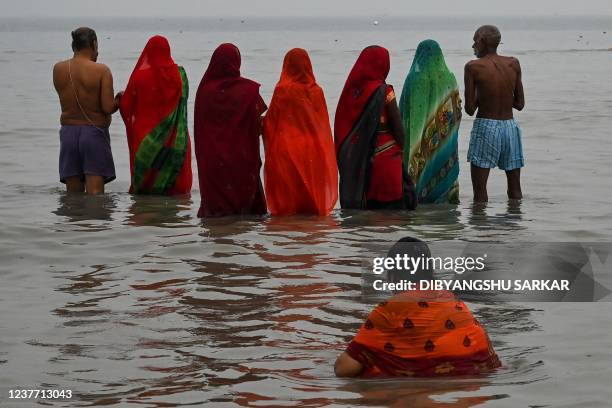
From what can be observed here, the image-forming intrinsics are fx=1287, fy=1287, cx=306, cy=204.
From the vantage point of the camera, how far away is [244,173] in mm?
9945

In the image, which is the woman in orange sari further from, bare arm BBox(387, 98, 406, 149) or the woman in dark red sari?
bare arm BBox(387, 98, 406, 149)

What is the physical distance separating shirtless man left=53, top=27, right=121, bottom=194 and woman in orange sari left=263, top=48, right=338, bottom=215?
1424 millimetres

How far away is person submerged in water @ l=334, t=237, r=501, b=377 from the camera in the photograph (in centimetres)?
559

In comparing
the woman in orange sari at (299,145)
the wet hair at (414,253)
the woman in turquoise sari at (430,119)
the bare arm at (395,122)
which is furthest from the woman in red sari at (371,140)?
the wet hair at (414,253)

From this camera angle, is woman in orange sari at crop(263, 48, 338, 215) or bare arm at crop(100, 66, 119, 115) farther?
bare arm at crop(100, 66, 119, 115)

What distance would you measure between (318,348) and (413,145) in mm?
3877

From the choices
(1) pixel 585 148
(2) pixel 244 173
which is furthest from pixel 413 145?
(1) pixel 585 148

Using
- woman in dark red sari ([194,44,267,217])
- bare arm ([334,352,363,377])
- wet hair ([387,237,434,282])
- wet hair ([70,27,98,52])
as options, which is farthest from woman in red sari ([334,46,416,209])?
wet hair ([387,237,434,282])

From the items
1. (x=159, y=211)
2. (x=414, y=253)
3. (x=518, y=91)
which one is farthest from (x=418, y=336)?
(x=159, y=211)

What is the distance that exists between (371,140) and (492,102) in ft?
3.62

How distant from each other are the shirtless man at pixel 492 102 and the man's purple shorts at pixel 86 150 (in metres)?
2.95

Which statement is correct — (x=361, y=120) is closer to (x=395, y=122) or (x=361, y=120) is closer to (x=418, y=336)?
(x=395, y=122)

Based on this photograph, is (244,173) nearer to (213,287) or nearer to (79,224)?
(79,224)

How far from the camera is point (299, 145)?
986 cm
